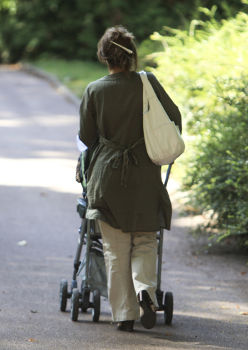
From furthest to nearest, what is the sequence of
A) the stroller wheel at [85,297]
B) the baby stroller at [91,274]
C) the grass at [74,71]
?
the grass at [74,71] → the stroller wheel at [85,297] → the baby stroller at [91,274]

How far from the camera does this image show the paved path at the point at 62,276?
4984 millimetres

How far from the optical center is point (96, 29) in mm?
31953

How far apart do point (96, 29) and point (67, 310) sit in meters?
27.2

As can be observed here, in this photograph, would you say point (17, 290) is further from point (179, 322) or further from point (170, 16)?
point (170, 16)

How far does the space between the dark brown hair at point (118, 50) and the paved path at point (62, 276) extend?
178 cm

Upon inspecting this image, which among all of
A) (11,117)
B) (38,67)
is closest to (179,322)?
(11,117)

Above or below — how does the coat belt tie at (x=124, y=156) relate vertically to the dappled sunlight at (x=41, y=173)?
above

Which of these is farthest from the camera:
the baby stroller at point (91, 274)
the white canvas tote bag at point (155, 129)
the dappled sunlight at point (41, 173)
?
the dappled sunlight at point (41, 173)

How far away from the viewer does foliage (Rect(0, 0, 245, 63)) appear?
102ft

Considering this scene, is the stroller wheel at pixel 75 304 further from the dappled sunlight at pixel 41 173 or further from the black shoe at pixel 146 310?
the dappled sunlight at pixel 41 173

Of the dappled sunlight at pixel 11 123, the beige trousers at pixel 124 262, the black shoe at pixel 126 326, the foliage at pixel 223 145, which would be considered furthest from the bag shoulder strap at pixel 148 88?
the dappled sunlight at pixel 11 123

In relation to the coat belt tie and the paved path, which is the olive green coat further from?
the paved path

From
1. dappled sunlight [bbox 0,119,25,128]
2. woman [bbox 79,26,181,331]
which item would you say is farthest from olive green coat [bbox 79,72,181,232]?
dappled sunlight [bbox 0,119,25,128]

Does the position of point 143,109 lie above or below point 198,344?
above
